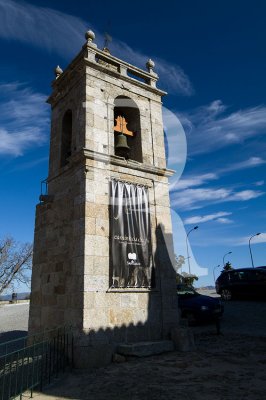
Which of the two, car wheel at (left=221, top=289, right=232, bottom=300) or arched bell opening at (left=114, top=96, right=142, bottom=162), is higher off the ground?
arched bell opening at (left=114, top=96, right=142, bottom=162)

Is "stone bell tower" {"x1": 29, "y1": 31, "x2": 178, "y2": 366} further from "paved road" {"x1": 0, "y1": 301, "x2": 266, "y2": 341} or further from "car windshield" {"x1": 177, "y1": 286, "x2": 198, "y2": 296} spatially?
"car windshield" {"x1": 177, "y1": 286, "x2": 198, "y2": 296}

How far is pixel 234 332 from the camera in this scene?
1124 cm

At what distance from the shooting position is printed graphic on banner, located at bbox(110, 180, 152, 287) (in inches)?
346

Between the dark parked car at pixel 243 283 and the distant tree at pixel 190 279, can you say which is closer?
the dark parked car at pixel 243 283

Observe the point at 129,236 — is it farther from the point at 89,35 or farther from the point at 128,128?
the point at 89,35

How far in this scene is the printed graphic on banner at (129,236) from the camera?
879cm

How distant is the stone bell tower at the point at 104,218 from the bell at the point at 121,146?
0.03 m

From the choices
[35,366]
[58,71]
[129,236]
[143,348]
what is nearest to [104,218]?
[129,236]

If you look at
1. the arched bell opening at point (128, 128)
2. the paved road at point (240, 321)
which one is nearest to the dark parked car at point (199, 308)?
the paved road at point (240, 321)

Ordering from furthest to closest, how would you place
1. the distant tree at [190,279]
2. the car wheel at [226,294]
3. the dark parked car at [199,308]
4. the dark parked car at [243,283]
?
1. the distant tree at [190,279]
2. the car wheel at [226,294]
3. the dark parked car at [243,283]
4. the dark parked car at [199,308]

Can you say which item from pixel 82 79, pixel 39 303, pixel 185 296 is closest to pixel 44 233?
pixel 39 303

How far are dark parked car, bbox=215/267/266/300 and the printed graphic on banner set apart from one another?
9.55 meters

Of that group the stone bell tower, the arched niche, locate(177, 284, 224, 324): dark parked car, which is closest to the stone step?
the stone bell tower

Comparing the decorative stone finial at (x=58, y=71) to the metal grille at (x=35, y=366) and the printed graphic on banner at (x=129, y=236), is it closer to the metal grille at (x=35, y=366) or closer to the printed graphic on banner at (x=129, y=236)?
the printed graphic on banner at (x=129, y=236)
